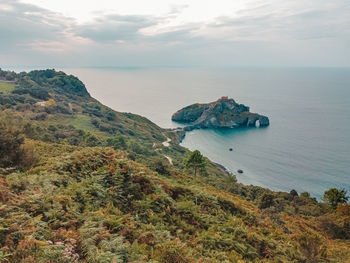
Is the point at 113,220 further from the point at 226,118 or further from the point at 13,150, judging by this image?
the point at 226,118

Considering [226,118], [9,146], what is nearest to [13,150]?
[9,146]

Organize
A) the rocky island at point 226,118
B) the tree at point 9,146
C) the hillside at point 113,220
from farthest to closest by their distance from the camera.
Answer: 1. the rocky island at point 226,118
2. the tree at point 9,146
3. the hillside at point 113,220

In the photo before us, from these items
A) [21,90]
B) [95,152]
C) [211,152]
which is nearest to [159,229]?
[95,152]

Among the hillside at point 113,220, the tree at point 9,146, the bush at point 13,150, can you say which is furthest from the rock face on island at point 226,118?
the hillside at point 113,220

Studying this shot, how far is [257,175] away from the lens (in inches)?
3140

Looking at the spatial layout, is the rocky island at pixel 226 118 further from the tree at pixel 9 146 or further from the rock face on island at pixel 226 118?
the tree at pixel 9 146

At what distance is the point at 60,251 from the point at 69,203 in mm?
3427

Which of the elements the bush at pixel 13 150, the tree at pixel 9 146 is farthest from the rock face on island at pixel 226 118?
the tree at pixel 9 146

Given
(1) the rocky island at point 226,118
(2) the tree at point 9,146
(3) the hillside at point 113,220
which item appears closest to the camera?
(3) the hillside at point 113,220

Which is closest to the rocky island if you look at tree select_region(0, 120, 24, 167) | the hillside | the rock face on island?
the rock face on island

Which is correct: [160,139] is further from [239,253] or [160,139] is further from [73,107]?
[239,253]

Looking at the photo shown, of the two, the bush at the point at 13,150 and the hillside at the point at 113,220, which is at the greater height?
the bush at the point at 13,150

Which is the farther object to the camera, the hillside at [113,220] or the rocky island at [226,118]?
the rocky island at [226,118]

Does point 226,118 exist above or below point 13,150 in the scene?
below
